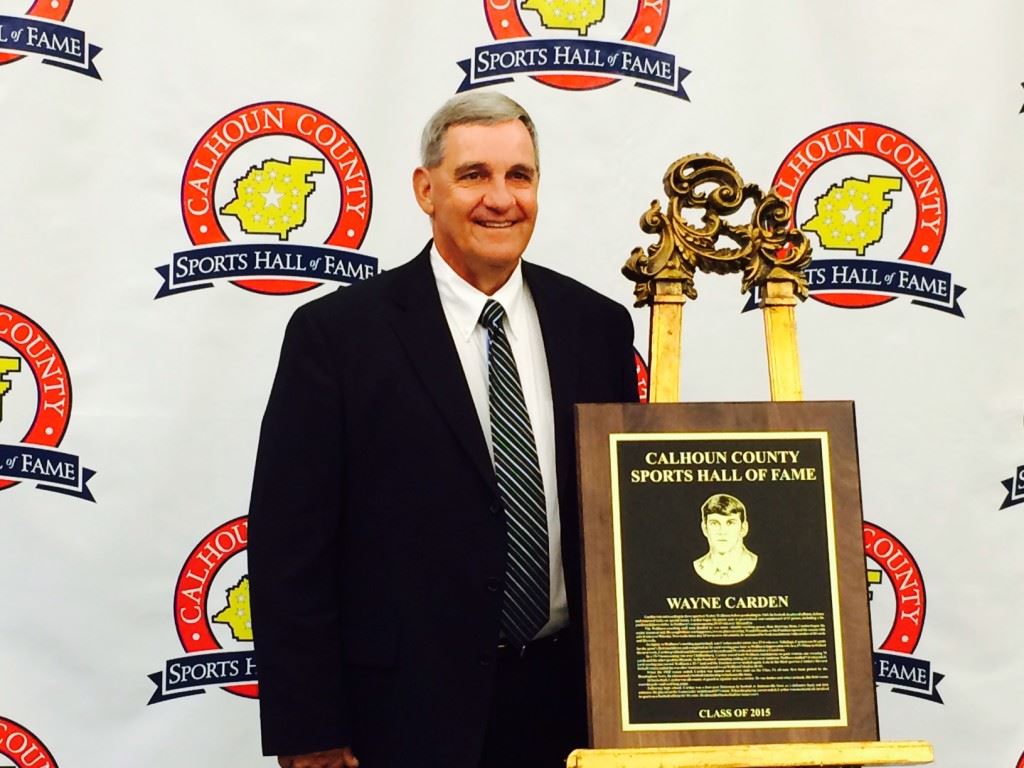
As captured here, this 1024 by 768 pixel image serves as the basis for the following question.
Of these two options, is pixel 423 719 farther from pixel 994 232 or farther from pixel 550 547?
pixel 994 232

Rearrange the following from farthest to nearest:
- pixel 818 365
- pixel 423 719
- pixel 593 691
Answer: pixel 818 365 < pixel 423 719 < pixel 593 691

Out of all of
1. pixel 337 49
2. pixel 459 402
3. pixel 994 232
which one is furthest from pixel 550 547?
pixel 994 232

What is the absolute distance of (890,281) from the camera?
2359mm

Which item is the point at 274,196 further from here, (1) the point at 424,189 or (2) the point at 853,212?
(2) the point at 853,212

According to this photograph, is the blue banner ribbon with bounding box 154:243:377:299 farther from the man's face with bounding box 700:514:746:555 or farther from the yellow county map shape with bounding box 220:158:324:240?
the man's face with bounding box 700:514:746:555

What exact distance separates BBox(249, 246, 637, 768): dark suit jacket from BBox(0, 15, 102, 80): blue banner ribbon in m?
0.79

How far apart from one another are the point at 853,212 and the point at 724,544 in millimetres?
1047

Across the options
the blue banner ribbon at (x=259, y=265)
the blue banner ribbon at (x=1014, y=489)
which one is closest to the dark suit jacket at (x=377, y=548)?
→ the blue banner ribbon at (x=259, y=265)

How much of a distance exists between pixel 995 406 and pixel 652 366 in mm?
967

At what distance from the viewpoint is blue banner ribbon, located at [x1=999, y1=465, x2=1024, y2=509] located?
7.77 feet

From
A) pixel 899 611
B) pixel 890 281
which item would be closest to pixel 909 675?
pixel 899 611

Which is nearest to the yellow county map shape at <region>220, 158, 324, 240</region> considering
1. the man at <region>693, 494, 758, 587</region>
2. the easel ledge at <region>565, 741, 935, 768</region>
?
the man at <region>693, 494, 758, 587</region>

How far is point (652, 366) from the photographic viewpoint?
1.69 m

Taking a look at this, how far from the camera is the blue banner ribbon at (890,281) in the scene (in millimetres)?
2357
